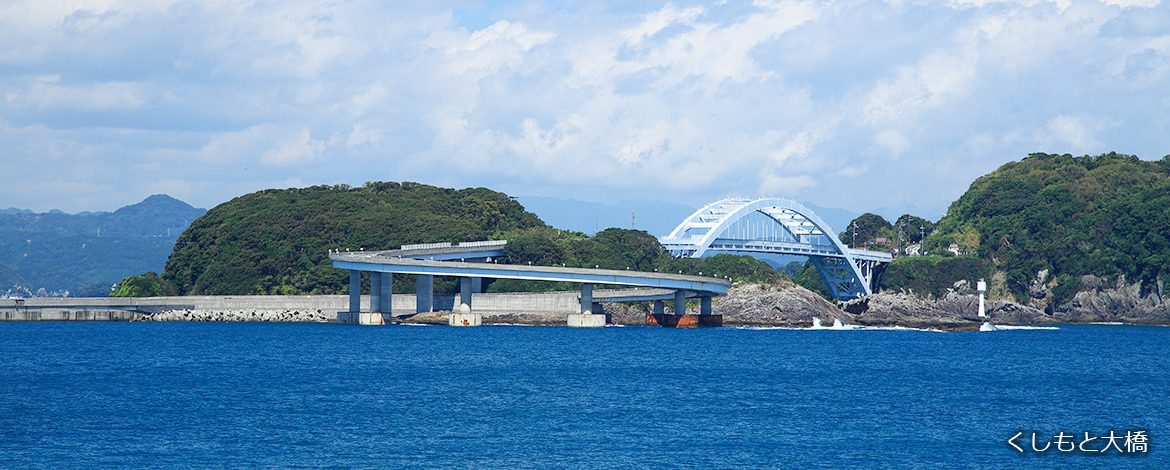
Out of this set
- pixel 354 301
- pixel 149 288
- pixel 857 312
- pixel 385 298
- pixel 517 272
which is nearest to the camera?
pixel 517 272

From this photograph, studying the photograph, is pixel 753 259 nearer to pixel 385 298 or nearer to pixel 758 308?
pixel 758 308

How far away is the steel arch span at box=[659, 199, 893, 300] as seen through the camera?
13562 centimetres

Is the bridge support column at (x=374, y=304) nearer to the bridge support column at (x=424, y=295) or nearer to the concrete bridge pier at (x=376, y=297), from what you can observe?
the concrete bridge pier at (x=376, y=297)

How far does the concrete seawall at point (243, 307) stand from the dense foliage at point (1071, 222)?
58532mm

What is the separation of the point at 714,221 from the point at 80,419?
10657 cm

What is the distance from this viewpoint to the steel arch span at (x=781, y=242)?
136 meters

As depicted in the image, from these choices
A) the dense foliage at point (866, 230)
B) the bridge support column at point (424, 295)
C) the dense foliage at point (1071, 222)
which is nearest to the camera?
the bridge support column at point (424, 295)

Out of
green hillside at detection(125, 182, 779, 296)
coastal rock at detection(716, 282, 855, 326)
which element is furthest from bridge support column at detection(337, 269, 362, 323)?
coastal rock at detection(716, 282, 855, 326)

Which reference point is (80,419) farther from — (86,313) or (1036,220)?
(1036,220)

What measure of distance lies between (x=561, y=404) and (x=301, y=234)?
8753cm

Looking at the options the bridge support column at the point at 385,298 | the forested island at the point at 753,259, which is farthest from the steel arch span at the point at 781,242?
the bridge support column at the point at 385,298

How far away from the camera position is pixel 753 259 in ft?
424

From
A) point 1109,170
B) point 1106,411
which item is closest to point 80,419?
point 1106,411

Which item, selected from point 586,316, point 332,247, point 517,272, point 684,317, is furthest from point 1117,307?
point 332,247
